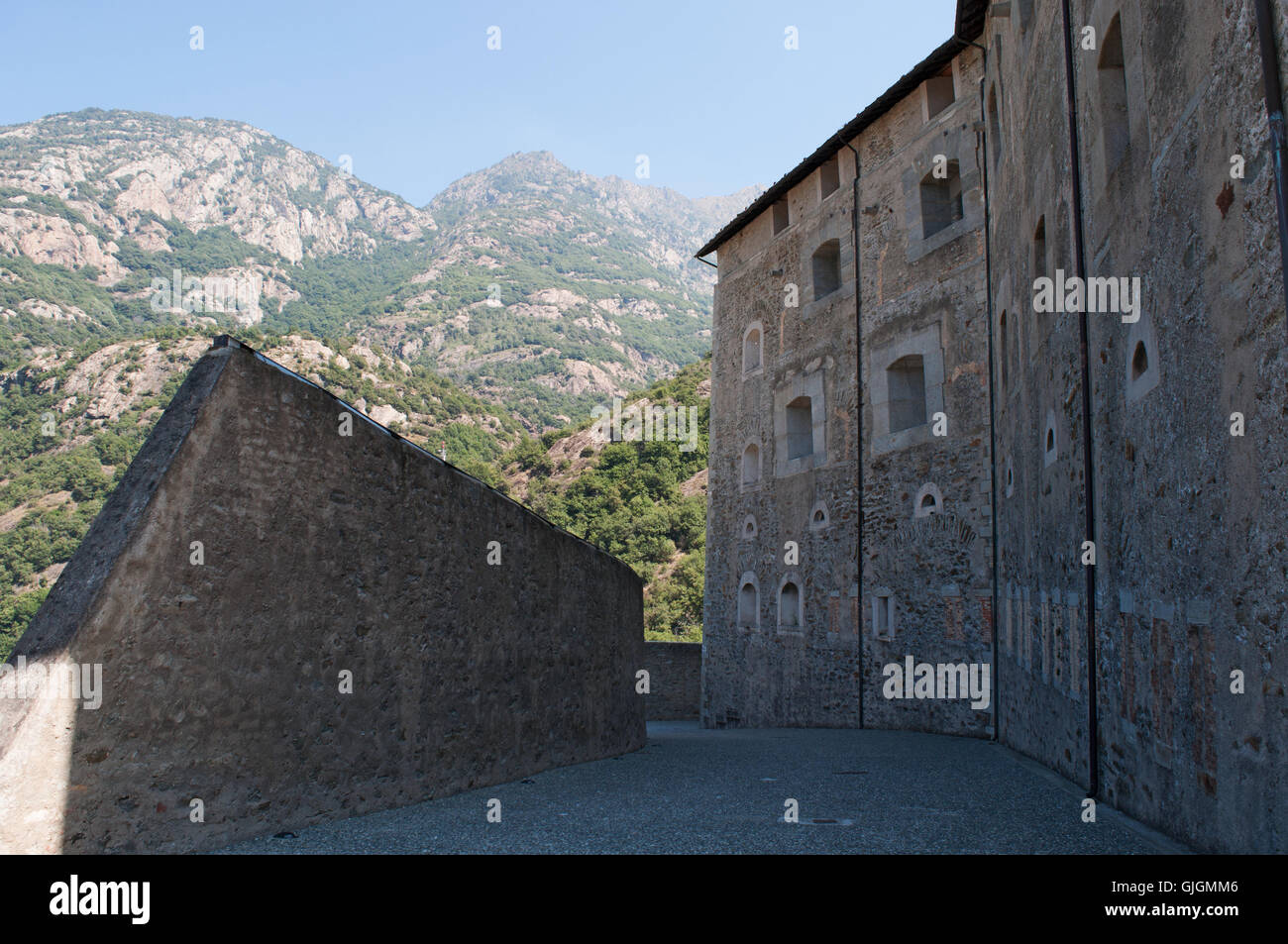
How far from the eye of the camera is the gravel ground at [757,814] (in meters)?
4.83

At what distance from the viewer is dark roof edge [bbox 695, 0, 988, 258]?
12.6 m

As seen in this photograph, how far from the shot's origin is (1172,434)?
4691 mm

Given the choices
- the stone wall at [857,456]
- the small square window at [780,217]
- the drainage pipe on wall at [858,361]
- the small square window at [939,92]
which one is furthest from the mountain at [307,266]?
the small square window at [939,92]

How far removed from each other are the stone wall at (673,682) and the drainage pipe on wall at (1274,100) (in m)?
20.4

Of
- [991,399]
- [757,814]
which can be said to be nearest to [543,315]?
[991,399]

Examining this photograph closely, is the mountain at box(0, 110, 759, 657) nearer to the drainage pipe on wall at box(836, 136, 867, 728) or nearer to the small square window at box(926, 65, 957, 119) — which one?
the drainage pipe on wall at box(836, 136, 867, 728)

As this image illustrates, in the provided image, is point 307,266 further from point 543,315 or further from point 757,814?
point 757,814

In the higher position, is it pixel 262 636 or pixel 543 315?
pixel 543 315

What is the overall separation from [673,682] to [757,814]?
17394 mm

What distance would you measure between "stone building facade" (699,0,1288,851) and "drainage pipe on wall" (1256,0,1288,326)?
0.06 m

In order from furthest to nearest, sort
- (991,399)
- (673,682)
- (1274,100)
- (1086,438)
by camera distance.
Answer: (673,682) → (991,399) → (1086,438) → (1274,100)

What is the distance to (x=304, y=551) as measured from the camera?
16.6 ft
